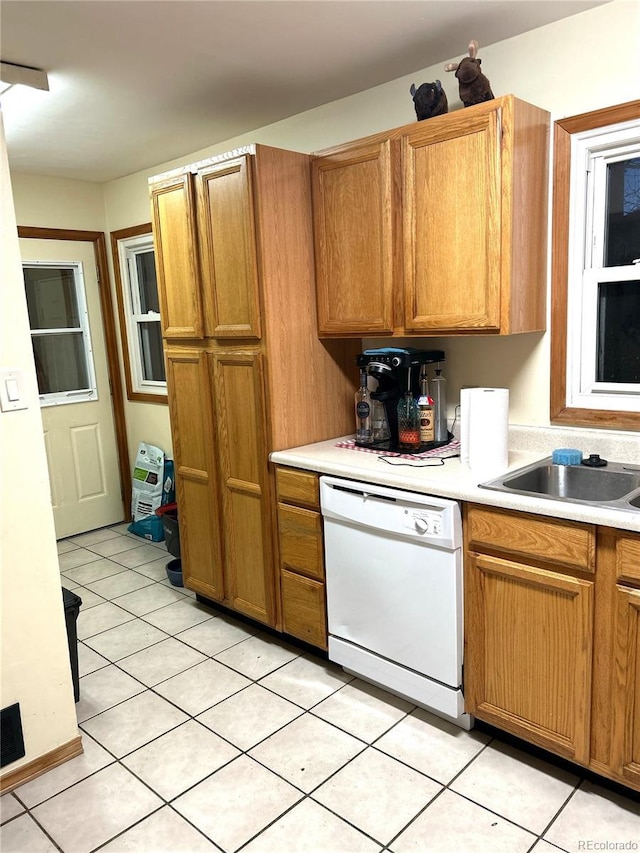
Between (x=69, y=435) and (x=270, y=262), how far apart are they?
2.57 meters

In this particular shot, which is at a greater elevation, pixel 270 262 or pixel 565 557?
pixel 270 262

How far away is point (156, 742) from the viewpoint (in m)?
2.29

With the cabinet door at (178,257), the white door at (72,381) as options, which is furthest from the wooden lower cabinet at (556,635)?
the white door at (72,381)

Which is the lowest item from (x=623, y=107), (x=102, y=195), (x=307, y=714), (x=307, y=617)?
(x=307, y=714)

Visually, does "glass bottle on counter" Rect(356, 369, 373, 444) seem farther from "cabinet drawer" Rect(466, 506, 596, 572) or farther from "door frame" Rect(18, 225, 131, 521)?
"door frame" Rect(18, 225, 131, 521)

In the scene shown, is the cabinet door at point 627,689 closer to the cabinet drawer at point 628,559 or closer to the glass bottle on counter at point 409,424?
the cabinet drawer at point 628,559

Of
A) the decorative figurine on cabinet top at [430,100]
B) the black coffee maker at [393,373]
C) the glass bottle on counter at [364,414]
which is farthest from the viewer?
the glass bottle on counter at [364,414]

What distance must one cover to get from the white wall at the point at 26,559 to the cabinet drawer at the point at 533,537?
1418mm

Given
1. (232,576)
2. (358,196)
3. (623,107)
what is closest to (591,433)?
(623,107)

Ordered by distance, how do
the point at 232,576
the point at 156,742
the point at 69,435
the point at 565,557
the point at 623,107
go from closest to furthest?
the point at 565,557 → the point at 623,107 → the point at 156,742 → the point at 232,576 → the point at 69,435

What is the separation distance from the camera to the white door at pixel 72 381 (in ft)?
14.3

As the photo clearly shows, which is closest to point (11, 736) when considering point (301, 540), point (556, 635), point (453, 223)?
point (301, 540)

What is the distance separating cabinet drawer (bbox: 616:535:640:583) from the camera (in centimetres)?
173

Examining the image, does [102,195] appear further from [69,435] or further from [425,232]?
[425,232]
